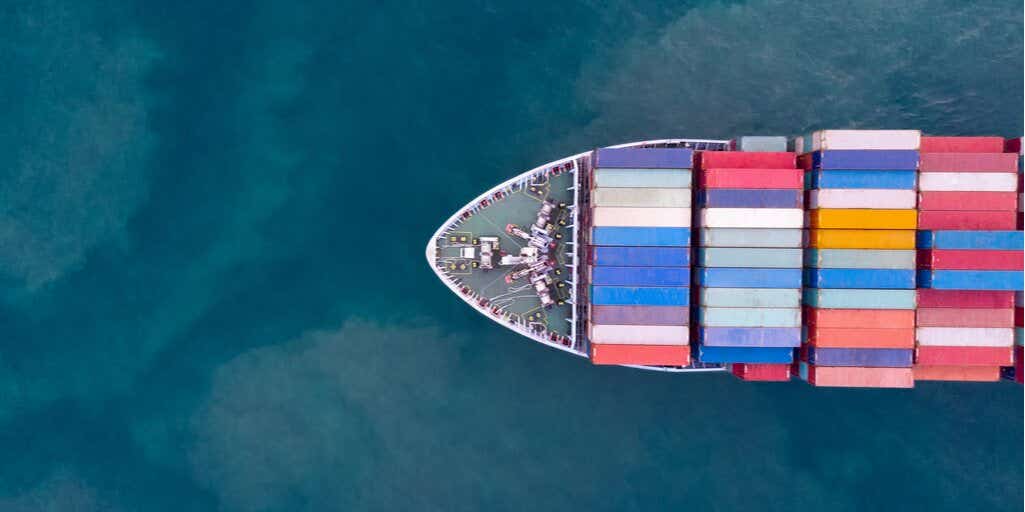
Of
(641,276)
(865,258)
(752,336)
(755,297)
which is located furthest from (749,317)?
(865,258)

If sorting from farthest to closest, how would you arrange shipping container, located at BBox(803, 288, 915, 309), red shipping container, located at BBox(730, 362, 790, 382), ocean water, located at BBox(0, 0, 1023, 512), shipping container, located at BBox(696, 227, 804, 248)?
ocean water, located at BBox(0, 0, 1023, 512) → red shipping container, located at BBox(730, 362, 790, 382) → shipping container, located at BBox(696, 227, 804, 248) → shipping container, located at BBox(803, 288, 915, 309)

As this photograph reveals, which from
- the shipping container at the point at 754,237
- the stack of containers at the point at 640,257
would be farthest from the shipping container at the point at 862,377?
the stack of containers at the point at 640,257

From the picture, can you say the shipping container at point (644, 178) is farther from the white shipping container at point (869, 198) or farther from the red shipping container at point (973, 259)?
the red shipping container at point (973, 259)

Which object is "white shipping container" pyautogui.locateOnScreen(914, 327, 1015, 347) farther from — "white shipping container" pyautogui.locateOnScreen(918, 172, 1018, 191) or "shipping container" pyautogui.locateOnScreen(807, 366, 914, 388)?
"white shipping container" pyautogui.locateOnScreen(918, 172, 1018, 191)

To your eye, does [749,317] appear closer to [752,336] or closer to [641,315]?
[752,336]

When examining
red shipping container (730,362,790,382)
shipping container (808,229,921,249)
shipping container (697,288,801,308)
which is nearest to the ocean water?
red shipping container (730,362,790,382)

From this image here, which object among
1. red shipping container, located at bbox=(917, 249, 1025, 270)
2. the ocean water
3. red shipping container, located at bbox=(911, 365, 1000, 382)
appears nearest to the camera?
red shipping container, located at bbox=(917, 249, 1025, 270)
